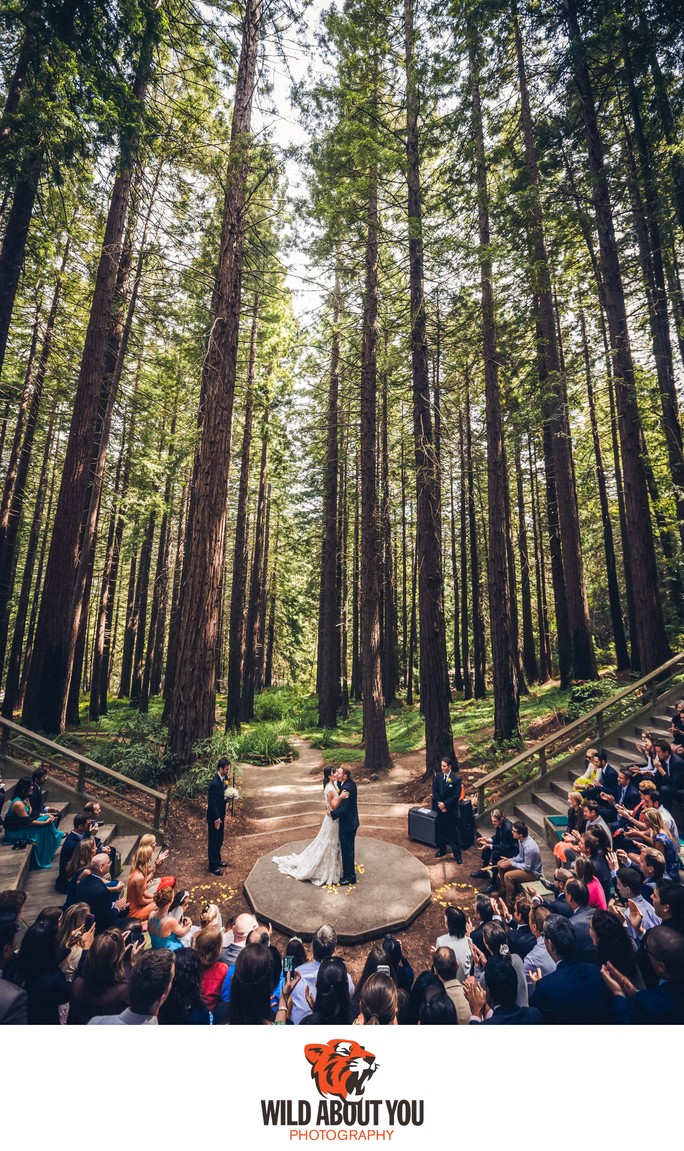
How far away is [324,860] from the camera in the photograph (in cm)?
689

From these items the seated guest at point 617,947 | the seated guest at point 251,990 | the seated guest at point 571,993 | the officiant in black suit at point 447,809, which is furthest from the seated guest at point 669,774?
the seated guest at point 251,990

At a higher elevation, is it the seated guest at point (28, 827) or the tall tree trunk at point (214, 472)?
the tall tree trunk at point (214, 472)

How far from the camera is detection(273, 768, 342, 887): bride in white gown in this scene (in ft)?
22.4

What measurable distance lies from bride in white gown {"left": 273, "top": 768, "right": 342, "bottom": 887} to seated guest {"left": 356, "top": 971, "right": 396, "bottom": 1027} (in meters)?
4.01

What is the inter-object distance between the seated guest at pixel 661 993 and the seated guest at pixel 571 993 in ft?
0.40

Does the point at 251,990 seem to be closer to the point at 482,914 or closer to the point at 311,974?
the point at 311,974

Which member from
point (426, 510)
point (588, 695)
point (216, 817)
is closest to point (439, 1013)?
point (216, 817)

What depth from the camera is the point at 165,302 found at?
13344 mm

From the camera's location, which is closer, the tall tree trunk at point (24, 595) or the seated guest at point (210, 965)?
the seated guest at point (210, 965)

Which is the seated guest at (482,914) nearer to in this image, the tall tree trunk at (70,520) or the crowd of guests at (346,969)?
the crowd of guests at (346,969)

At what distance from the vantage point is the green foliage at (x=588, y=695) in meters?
11.7

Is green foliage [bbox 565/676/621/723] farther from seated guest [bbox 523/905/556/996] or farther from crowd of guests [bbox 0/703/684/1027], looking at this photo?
seated guest [bbox 523/905/556/996]

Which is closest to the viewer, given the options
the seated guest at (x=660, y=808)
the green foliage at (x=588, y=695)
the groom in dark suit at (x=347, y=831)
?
the seated guest at (x=660, y=808)
